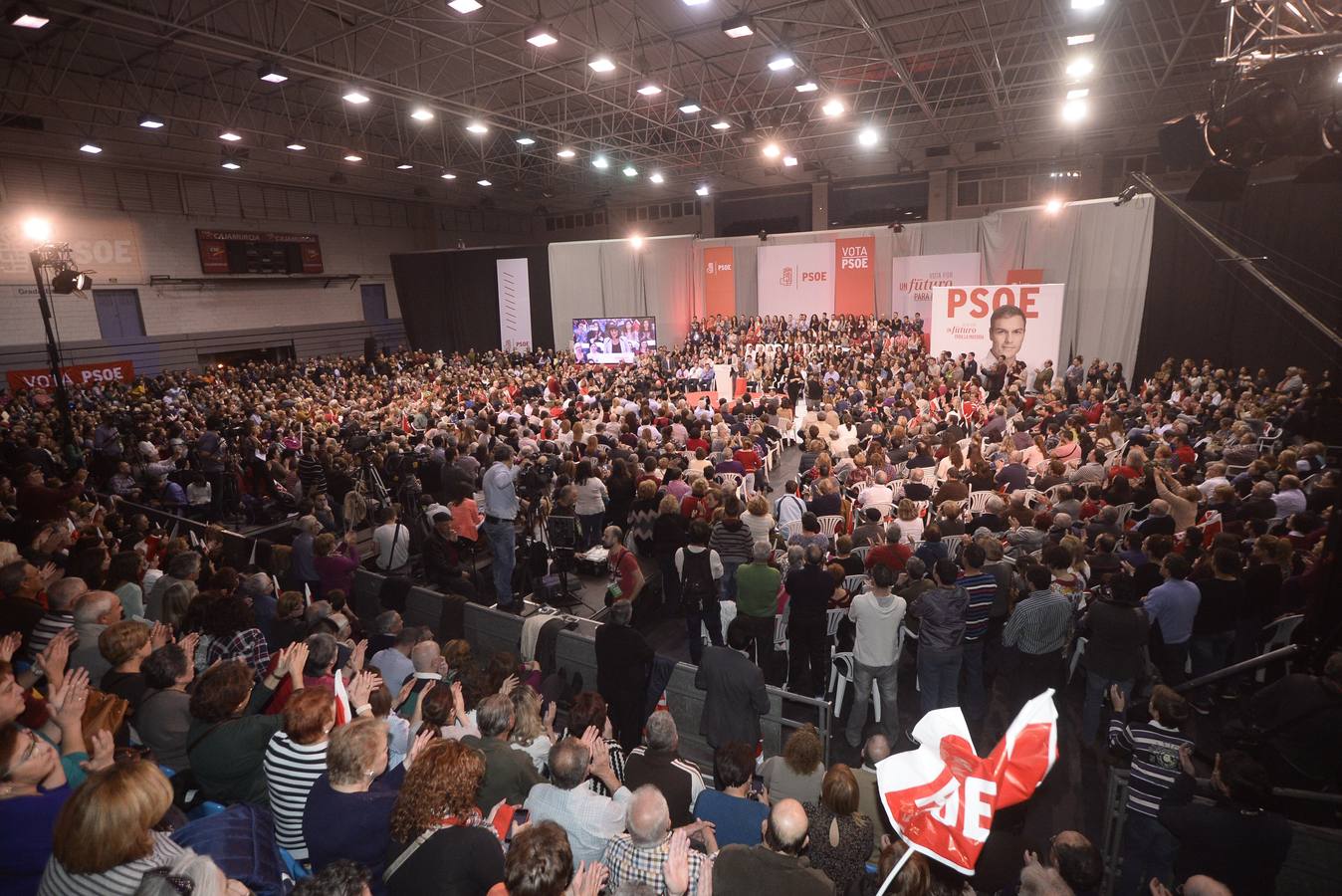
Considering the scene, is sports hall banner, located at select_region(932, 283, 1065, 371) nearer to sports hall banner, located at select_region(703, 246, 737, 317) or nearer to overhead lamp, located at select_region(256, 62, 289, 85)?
sports hall banner, located at select_region(703, 246, 737, 317)

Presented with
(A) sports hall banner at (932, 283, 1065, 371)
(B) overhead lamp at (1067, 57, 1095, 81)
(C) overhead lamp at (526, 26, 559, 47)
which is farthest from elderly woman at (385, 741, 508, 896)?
(A) sports hall banner at (932, 283, 1065, 371)

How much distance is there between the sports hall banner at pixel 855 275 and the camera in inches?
785

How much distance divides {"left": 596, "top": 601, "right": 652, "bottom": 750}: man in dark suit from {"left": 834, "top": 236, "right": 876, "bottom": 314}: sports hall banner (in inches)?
717

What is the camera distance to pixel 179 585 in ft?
13.9

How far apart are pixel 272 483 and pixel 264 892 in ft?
29.1

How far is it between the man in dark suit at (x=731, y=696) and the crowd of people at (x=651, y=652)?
2cm

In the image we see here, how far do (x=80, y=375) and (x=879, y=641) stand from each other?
76.9ft

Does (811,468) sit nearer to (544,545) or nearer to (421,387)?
(544,545)

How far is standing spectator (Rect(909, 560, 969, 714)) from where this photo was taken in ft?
13.5

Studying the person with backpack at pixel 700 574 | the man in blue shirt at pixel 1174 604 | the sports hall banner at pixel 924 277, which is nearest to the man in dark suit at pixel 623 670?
the person with backpack at pixel 700 574

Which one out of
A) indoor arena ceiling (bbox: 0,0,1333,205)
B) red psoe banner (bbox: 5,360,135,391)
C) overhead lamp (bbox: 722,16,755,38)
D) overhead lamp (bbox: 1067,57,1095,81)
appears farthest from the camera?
red psoe banner (bbox: 5,360,135,391)

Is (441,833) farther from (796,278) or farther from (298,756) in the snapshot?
(796,278)

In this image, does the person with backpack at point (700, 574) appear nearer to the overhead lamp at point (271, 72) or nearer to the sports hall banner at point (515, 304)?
the overhead lamp at point (271, 72)

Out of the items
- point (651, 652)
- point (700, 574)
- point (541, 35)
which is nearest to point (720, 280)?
point (541, 35)
